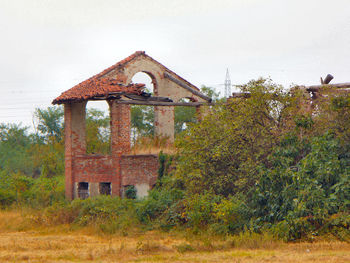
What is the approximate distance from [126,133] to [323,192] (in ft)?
36.3

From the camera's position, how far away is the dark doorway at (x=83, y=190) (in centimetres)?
2377

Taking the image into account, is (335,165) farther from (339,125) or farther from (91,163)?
(91,163)

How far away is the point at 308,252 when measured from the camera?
38.2ft

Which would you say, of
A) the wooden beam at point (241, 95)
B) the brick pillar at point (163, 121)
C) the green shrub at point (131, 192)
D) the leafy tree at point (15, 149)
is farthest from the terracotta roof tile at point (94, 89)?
the leafy tree at point (15, 149)

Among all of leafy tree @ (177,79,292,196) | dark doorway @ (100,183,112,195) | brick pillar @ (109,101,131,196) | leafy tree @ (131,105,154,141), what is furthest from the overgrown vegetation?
leafy tree @ (131,105,154,141)

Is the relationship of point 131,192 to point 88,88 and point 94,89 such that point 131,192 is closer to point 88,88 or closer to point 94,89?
point 94,89

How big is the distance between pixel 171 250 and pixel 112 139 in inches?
394

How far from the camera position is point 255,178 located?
15273 millimetres

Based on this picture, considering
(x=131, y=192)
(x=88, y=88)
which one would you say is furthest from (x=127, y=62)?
(x=131, y=192)

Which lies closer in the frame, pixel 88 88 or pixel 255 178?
pixel 255 178

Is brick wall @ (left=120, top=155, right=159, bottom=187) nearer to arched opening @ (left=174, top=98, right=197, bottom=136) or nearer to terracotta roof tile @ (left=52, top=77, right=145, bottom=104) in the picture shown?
terracotta roof tile @ (left=52, top=77, right=145, bottom=104)

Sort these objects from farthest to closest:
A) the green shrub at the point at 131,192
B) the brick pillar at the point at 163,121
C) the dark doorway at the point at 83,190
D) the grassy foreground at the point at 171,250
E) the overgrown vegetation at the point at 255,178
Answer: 1. the brick pillar at the point at 163,121
2. the dark doorway at the point at 83,190
3. the green shrub at the point at 131,192
4. the overgrown vegetation at the point at 255,178
5. the grassy foreground at the point at 171,250

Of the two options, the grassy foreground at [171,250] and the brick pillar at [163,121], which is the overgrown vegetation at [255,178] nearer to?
the grassy foreground at [171,250]

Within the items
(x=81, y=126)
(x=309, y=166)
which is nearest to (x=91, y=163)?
(x=81, y=126)
